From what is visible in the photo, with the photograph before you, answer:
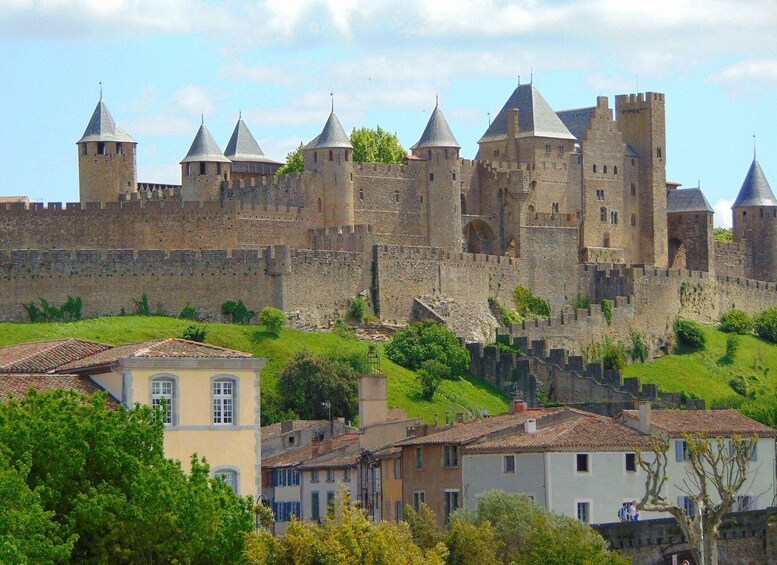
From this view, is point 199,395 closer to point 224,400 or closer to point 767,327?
point 224,400

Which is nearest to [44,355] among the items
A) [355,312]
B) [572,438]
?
[572,438]

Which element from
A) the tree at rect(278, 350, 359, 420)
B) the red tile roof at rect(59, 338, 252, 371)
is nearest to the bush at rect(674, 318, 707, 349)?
the tree at rect(278, 350, 359, 420)

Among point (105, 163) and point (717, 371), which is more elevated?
point (105, 163)

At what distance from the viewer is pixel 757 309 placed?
12594 centimetres

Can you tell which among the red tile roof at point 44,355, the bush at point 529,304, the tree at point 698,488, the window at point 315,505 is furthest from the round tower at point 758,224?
the red tile roof at point 44,355

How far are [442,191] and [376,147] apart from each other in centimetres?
1665

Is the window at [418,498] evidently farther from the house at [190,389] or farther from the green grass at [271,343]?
the green grass at [271,343]

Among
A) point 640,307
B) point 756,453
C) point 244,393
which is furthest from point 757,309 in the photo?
point 244,393

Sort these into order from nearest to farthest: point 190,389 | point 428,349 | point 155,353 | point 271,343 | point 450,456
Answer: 1. point 155,353
2. point 190,389
3. point 450,456
4. point 271,343
5. point 428,349

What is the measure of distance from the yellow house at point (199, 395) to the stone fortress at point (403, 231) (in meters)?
41.9

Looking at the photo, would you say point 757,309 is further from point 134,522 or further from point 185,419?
Answer: point 134,522

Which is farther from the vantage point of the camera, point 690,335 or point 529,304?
point 690,335

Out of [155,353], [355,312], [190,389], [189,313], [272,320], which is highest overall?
[189,313]

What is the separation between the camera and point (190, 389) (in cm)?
5709
